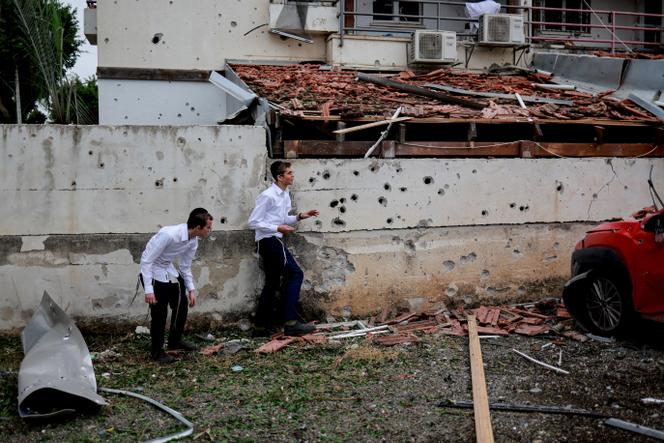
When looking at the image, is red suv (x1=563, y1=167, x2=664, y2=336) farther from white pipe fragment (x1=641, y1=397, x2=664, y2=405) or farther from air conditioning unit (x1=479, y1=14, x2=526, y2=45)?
air conditioning unit (x1=479, y1=14, x2=526, y2=45)

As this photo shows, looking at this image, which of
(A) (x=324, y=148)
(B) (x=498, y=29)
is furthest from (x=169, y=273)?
(B) (x=498, y=29)

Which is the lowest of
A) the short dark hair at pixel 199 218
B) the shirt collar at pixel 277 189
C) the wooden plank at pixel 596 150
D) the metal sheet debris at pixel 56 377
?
the metal sheet debris at pixel 56 377

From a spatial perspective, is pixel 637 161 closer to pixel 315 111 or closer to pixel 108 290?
pixel 315 111

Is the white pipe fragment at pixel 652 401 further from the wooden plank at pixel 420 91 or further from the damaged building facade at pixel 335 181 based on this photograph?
the wooden plank at pixel 420 91

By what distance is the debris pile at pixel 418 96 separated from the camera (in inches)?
364

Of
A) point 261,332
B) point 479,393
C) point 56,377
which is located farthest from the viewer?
point 261,332

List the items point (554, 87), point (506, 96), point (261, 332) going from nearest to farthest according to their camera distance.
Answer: point (261, 332) → point (506, 96) → point (554, 87)

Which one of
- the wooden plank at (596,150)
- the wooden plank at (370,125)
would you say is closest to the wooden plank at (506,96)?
the wooden plank at (596,150)

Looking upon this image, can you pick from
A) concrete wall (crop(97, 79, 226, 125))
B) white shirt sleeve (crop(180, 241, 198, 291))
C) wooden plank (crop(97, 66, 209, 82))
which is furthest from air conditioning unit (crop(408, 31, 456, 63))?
white shirt sleeve (crop(180, 241, 198, 291))

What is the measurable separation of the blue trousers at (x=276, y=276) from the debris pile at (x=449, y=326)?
0.31 metres

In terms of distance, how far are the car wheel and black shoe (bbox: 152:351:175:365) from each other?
4635 millimetres

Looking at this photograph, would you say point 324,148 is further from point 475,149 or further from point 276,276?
point 475,149

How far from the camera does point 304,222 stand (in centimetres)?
832

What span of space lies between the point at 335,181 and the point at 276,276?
148 centimetres
